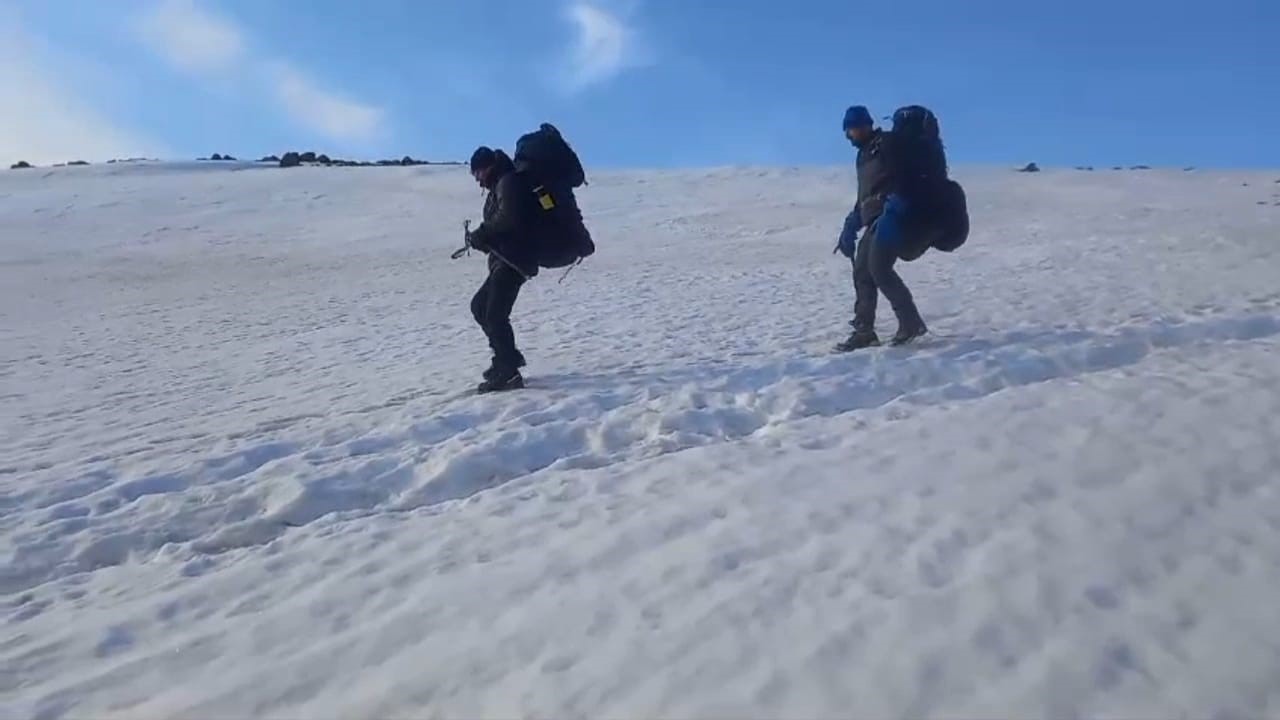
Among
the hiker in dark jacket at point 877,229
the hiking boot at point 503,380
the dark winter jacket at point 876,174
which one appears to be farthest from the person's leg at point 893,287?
the hiking boot at point 503,380

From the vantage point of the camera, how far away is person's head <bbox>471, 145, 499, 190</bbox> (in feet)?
24.2

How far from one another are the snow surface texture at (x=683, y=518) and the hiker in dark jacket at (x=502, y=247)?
512 millimetres

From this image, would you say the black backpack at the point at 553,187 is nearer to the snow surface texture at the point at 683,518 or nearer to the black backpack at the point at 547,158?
the black backpack at the point at 547,158

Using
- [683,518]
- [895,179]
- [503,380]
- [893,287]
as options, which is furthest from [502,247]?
[683,518]

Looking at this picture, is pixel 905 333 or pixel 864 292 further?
pixel 864 292

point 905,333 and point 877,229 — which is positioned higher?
point 877,229

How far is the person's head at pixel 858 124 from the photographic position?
779 centimetres

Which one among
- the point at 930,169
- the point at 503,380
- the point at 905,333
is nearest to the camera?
the point at 930,169

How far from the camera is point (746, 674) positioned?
327cm

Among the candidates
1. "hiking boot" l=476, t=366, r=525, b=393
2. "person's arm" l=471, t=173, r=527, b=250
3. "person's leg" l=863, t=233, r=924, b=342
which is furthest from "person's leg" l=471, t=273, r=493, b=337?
"person's leg" l=863, t=233, r=924, b=342

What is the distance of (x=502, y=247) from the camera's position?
7324 mm

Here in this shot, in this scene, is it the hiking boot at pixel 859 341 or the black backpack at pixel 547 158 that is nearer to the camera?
the black backpack at pixel 547 158

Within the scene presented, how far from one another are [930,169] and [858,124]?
69 centimetres

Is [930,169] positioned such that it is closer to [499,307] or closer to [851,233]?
[851,233]
